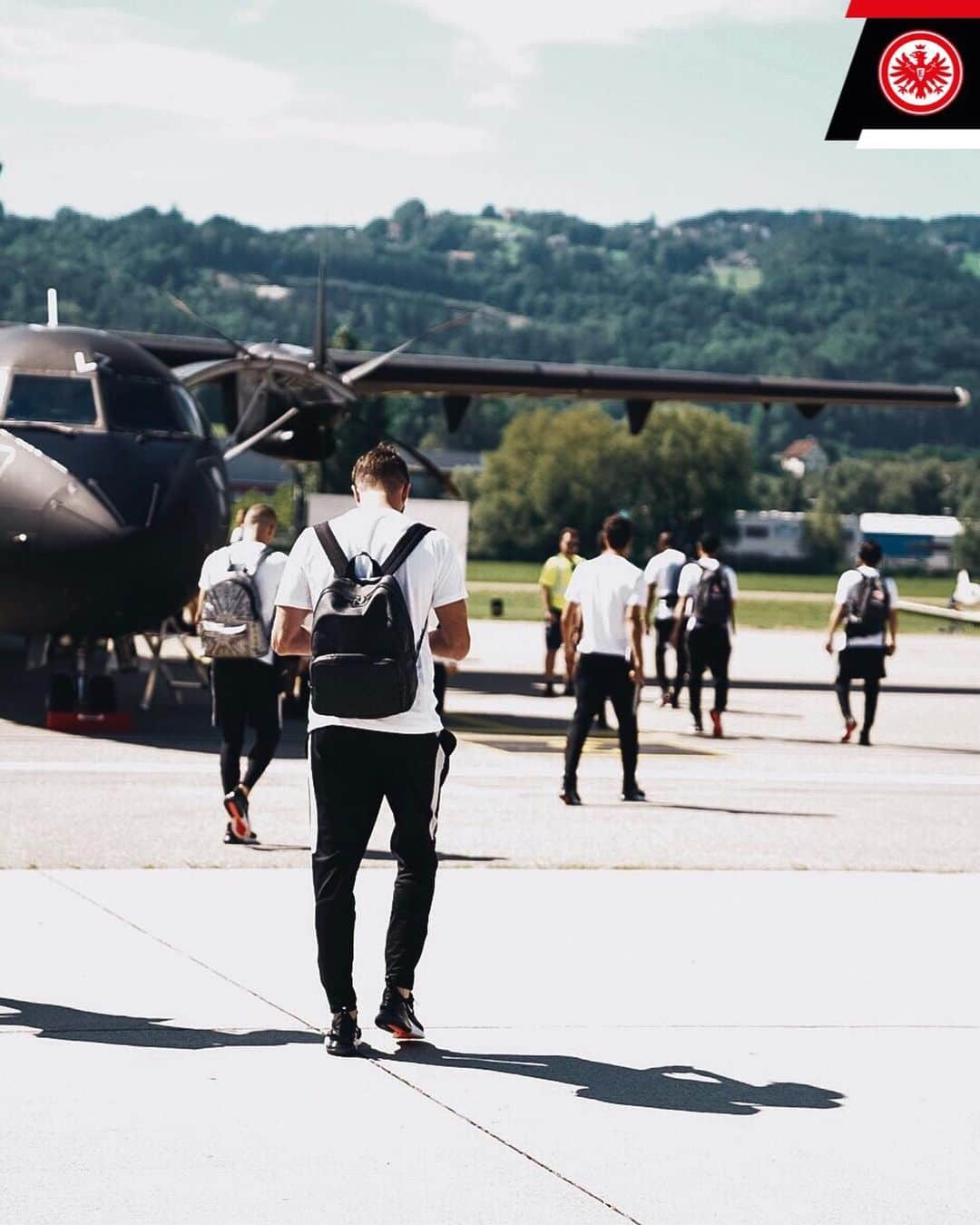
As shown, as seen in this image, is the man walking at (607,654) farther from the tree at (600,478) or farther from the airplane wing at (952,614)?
the tree at (600,478)

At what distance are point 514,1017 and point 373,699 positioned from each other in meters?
1.32

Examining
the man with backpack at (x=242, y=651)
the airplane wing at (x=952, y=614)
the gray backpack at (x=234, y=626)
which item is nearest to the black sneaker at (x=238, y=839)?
the man with backpack at (x=242, y=651)

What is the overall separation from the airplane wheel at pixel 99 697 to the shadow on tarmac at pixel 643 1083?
398 inches

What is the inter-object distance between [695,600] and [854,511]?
149784mm

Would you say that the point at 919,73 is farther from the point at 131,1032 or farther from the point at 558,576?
the point at 131,1032

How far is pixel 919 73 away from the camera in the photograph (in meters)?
18.9

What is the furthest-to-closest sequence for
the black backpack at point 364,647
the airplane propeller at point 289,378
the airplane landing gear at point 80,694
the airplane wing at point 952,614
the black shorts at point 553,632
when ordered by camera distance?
the airplane wing at point 952,614, the airplane propeller at point 289,378, the black shorts at point 553,632, the airplane landing gear at point 80,694, the black backpack at point 364,647

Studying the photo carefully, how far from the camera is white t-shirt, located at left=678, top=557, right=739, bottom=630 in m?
17.2

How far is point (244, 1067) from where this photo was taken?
18.9ft

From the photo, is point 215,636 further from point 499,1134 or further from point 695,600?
point 695,600

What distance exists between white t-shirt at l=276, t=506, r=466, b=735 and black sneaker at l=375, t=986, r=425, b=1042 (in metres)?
0.84

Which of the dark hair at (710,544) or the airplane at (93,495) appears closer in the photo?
the airplane at (93,495)

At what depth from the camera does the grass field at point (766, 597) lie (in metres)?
47.7

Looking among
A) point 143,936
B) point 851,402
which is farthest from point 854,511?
point 143,936
